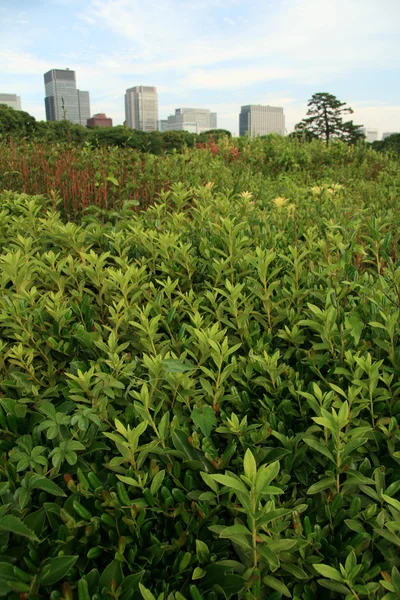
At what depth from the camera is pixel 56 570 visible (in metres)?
1.28

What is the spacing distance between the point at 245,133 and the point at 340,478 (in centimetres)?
1378

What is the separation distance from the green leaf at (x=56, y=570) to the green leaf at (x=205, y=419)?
55cm

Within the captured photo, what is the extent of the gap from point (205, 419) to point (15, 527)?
25.6 inches

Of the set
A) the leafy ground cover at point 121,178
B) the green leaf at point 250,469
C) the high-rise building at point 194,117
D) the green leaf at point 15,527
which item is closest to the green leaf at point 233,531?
the green leaf at point 250,469

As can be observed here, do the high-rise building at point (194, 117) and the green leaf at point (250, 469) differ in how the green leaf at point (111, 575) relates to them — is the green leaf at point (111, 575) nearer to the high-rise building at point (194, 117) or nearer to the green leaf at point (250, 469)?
the green leaf at point (250, 469)

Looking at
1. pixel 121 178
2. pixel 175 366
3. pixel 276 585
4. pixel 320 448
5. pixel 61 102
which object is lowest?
pixel 276 585

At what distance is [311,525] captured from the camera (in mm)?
1506

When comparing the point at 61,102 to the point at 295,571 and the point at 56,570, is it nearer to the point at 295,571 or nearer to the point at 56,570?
the point at 56,570

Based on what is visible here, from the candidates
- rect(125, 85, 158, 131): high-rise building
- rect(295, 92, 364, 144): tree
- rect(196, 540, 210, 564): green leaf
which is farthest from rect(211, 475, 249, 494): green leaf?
rect(125, 85, 158, 131): high-rise building

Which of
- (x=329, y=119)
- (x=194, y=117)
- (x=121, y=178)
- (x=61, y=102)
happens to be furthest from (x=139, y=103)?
(x=121, y=178)

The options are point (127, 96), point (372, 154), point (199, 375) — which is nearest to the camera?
point (199, 375)

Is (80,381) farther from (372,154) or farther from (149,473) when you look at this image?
(372,154)

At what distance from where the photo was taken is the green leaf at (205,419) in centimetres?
165

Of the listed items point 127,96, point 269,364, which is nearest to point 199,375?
point 269,364
